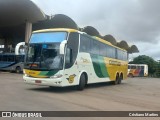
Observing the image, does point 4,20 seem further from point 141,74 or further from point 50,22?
point 141,74

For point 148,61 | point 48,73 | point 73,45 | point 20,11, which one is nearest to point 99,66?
point 73,45

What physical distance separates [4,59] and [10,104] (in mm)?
30994

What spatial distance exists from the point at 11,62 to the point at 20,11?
12.1m

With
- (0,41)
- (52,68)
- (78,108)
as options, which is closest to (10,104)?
(78,108)

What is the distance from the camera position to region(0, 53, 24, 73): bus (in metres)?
38.0

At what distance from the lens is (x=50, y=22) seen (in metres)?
57.2

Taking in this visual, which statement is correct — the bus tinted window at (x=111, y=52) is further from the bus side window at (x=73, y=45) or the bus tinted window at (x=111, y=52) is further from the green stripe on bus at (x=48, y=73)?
the green stripe on bus at (x=48, y=73)

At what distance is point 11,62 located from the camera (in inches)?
1527

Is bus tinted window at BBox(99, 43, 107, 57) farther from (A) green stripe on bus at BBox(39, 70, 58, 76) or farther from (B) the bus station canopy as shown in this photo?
(B) the bus station canopy

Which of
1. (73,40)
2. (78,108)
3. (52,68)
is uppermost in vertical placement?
(73,40)

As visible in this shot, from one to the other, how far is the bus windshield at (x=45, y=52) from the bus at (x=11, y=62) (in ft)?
75.6

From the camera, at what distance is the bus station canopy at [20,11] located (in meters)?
45.2

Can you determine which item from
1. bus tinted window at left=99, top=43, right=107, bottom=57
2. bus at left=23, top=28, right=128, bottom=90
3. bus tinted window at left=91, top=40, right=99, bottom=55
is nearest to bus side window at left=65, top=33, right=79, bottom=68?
bus at left=23, top=28, right=128, bottom=90

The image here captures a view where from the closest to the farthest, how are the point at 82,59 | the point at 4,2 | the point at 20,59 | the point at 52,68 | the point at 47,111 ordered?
the point at 47,111 < the point at 52,68 < the point at 82,59 < the point at 20,59 < the point at 4,2
